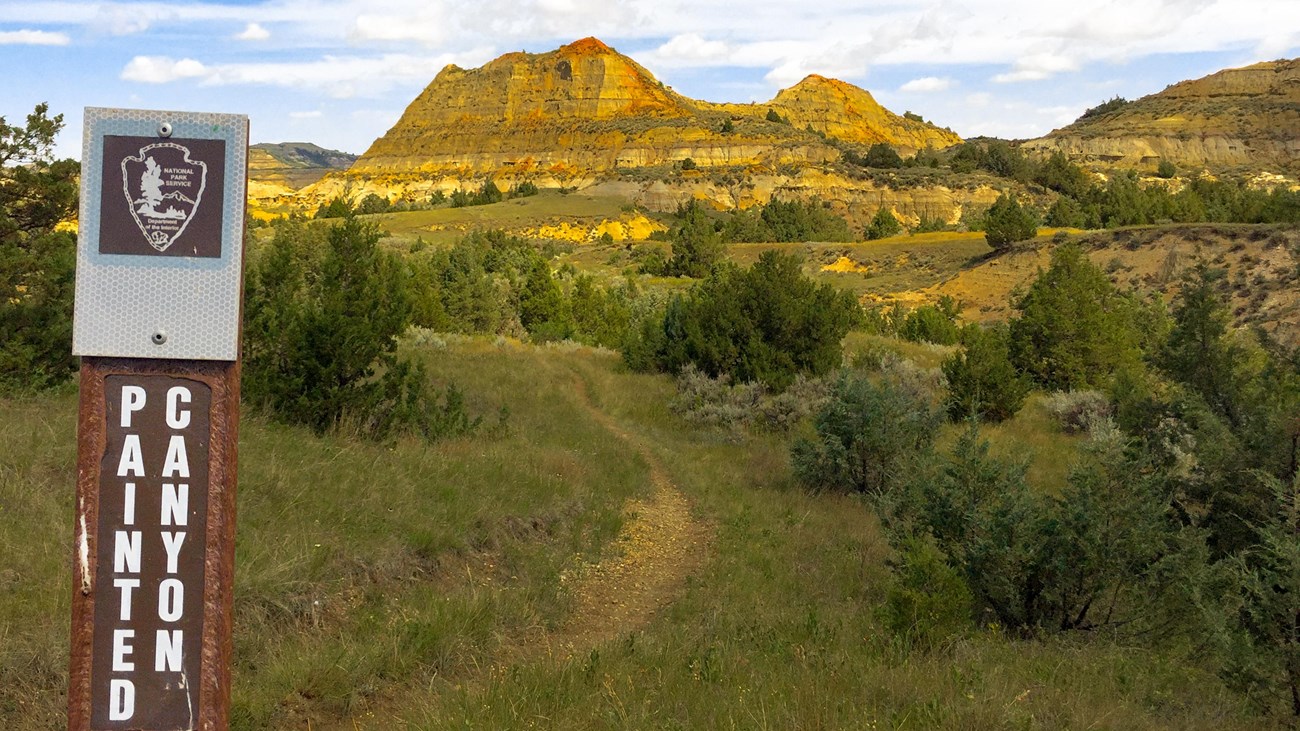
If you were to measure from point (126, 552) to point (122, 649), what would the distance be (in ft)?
0.93

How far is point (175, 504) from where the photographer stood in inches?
108

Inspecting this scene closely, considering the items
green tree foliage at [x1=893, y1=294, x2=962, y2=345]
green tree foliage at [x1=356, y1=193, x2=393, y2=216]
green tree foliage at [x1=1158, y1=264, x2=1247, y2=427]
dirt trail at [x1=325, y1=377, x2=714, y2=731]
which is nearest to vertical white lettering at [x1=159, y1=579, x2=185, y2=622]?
dirt trail at [x1=325, y1=377, x2=714, y2=731]

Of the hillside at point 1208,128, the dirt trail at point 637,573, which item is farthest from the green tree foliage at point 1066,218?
the dirt trail at point 637,573

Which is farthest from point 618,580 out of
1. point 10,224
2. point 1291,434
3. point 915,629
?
point 10,224

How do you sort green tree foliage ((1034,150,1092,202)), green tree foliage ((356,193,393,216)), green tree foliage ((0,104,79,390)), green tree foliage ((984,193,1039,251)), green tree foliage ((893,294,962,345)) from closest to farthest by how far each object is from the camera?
green tree foliage ((0,104,79,390)) < green tree foliage ((893,294,962,345)) < green tree foliage ((984,193,1039,251)) < green tree foliage ((1034,150,1092,202)) < green tree foliage ((356,193,393,216))

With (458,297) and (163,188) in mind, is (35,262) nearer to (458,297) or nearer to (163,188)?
(163,188)

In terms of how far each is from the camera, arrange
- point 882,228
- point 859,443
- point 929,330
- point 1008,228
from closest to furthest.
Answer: point 859,443, point 929,330, point 1008,228, point 882,228

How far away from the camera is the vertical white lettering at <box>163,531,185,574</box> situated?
8.96ft

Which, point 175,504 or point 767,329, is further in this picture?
point 767,329

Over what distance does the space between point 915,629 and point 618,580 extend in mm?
3159

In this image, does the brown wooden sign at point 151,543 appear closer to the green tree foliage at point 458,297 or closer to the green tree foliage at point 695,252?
the green tree foliage at point 458,297

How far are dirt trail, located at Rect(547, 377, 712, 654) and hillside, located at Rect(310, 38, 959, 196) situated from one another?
90.4 meters

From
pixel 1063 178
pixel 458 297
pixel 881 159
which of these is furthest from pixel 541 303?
pixel 881 159

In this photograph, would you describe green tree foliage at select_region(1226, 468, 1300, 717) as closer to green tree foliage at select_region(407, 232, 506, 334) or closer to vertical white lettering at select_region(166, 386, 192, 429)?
vertical white lettering at select_region(166, 386, 192, 429)
